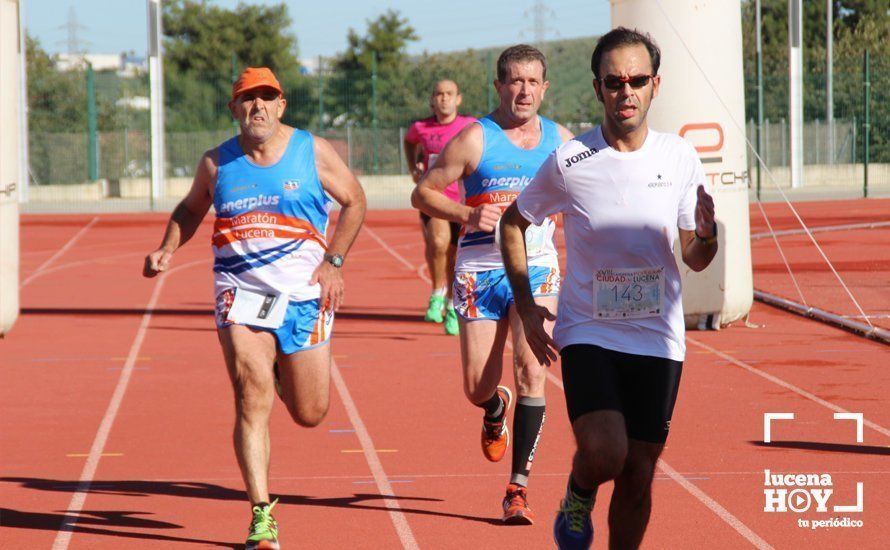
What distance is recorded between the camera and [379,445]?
28.0 feet

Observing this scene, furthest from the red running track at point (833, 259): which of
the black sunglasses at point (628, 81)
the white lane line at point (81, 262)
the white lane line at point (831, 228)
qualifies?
the white lane line at point (81, 262)

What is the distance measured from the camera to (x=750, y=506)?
6887mm

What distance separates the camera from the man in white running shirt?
5105mm

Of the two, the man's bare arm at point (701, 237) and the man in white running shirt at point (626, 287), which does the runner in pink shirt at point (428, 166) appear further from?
the man's bare arm at point (701, 237)

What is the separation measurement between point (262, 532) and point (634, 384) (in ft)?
5.93

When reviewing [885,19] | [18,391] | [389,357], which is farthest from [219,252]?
[885,19]

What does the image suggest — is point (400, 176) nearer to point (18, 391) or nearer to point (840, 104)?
point (840, 104)

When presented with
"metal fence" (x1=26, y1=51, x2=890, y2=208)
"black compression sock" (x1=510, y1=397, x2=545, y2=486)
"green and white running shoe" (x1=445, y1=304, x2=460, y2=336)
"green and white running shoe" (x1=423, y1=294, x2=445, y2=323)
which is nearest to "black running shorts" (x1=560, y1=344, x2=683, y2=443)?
"black compression sock" (x1=510, y1=397, x2=545, y2=486)

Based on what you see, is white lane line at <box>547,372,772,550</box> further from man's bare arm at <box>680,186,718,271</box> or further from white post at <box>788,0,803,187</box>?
white post at <box>788,0,803,187</box>

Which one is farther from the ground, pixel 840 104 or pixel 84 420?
pixel 840 104

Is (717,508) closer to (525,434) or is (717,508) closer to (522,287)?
(525,434)

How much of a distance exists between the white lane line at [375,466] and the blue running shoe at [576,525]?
4.27ft

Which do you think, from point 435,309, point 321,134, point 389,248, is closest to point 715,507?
point 435,309

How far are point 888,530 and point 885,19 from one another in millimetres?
67642
